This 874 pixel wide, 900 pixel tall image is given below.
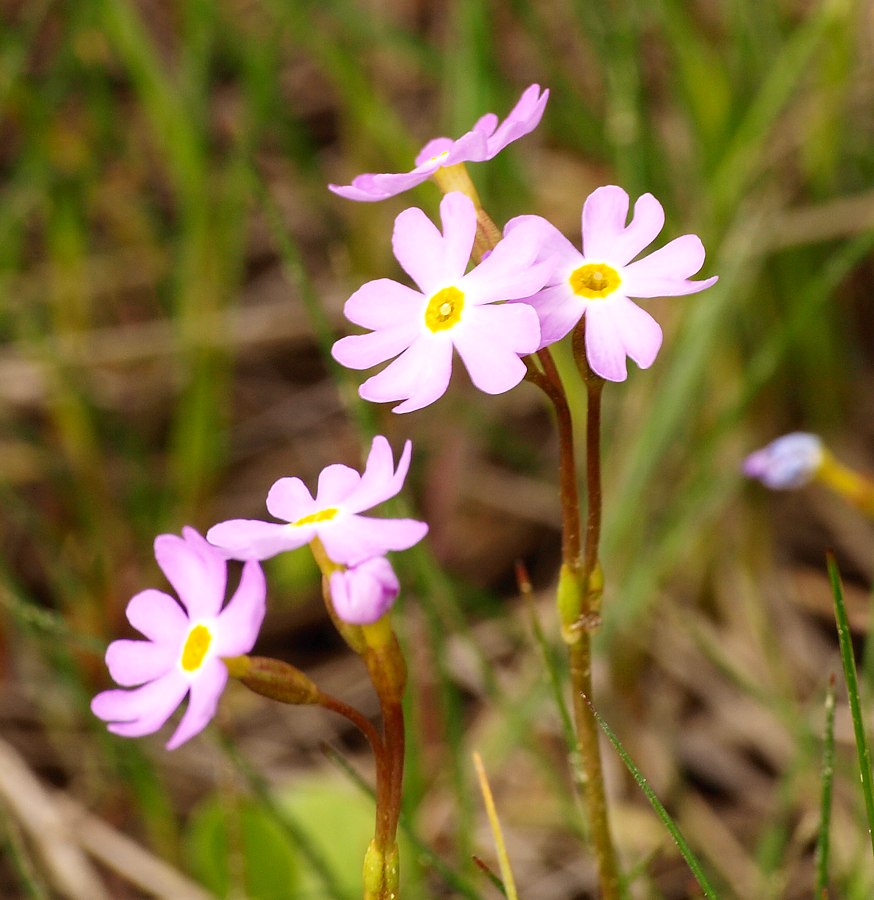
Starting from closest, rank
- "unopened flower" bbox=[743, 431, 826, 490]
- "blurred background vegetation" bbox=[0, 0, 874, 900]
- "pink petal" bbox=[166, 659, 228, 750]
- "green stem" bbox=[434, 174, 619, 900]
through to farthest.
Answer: "pink petal" bbox=[166, 659, 228, 750] → "green stem" bbox=[434, 174, 619, 900] → "unopened flower" bbox=[743, 431, 826, 490] → "blurred background vegetation" bbox=[0, 0, 874, 900]

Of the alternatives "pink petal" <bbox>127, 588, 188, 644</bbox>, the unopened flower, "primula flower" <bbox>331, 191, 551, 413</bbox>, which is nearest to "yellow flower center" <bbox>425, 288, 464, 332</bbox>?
"primula flower" <bbox>331, 191, 551, 413</bbox>

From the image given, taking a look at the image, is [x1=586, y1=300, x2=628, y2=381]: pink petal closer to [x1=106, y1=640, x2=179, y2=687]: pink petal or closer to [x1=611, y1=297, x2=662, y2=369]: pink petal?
[x1=611, y1=297, x2=662, y2=369]: pink petal

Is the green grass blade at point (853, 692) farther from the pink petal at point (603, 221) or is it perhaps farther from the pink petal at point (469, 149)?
the pink petal at point (469, 149)

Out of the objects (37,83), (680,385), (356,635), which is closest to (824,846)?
(356,635)

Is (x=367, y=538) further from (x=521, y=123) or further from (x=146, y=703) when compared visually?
(x=521, y=123)

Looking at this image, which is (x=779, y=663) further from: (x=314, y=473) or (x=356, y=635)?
(x=356, y=635)
